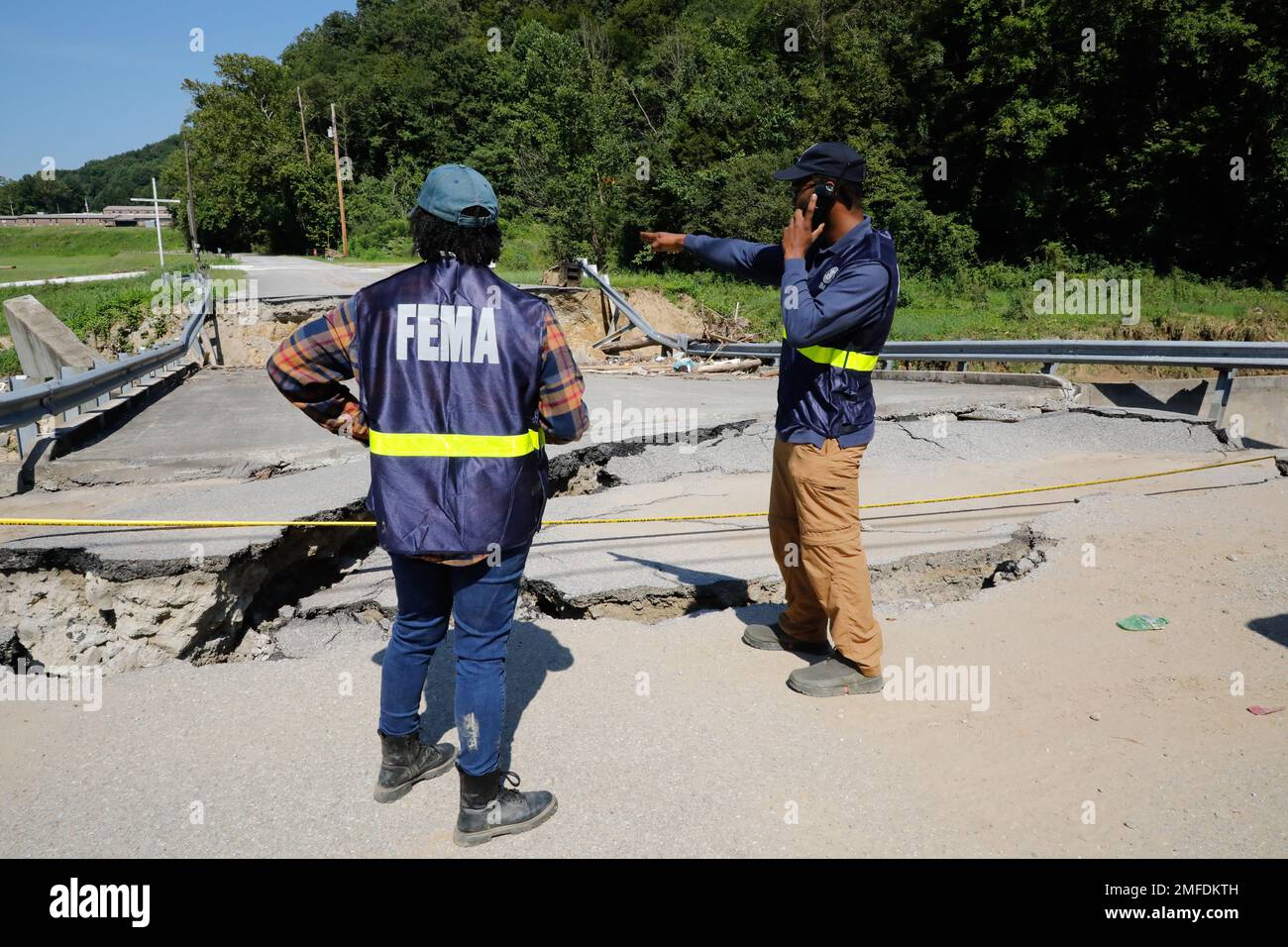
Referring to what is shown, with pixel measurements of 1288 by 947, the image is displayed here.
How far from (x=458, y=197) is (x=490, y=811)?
1924 mm

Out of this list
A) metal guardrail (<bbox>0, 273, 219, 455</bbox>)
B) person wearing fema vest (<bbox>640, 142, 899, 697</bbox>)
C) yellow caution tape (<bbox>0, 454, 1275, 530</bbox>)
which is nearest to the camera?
person wearing fema vest (<bbox>640, 142, 899, 697</bbox>)

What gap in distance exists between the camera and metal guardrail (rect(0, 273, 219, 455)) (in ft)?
21.2

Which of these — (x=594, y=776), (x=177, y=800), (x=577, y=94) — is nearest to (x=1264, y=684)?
(x=594, y=776)

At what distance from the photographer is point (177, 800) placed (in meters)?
3.03

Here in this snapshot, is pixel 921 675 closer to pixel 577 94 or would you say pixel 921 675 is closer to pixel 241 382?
pixel 241 382

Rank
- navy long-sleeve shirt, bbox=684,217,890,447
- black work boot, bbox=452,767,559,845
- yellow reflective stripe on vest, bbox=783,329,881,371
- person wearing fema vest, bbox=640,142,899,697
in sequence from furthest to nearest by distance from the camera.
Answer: yellow reflective stripe on vest, bbox=783,329,881,371
person wearing fema vest, bbox=640,142,899,697
navy long-sleeve shirt, bbox=684,217,890,447
black work boot, bbox=452,767,559,845

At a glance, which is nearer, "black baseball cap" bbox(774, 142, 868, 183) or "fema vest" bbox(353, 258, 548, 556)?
"fema vest" bbox(353, 258, 548, 556)

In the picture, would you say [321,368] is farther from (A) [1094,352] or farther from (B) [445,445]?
(A) [1094,352]

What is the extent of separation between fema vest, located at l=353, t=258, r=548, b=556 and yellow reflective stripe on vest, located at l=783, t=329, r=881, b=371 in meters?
1.48

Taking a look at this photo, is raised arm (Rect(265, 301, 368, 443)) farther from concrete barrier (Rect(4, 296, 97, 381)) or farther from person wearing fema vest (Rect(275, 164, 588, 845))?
concrete barrier (Rect(4, 296, 97, 381))

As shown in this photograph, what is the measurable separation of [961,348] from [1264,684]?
7.93 metres

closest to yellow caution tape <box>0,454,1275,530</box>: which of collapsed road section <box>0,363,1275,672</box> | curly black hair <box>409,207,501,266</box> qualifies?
collapsed road section <box>0,363,1275,672</box>

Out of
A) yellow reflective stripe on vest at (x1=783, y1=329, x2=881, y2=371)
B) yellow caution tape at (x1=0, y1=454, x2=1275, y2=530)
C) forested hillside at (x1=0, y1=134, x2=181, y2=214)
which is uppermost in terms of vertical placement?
forested hillside at (x1=0, y1=134, x2=181, y2=214)

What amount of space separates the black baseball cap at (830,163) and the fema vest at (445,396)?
5.18ft
